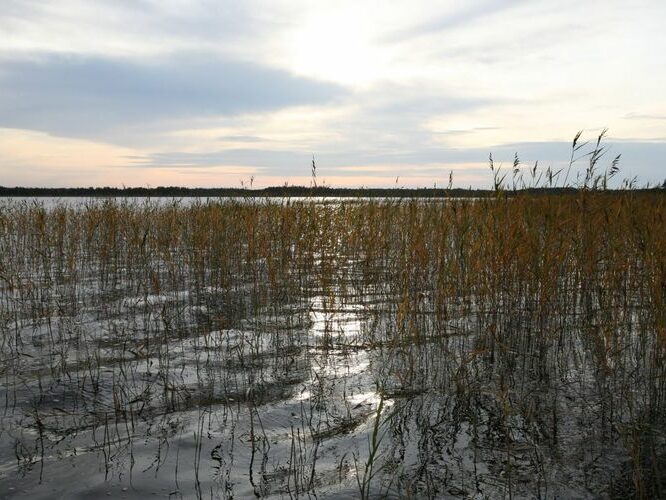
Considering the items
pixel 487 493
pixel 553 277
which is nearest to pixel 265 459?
pixel 487 493

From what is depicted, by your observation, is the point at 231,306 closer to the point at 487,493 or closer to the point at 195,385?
the point at 195,385

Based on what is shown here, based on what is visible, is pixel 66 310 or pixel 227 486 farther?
pixel 66 310

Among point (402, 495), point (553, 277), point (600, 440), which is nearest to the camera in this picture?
point (402, 495)

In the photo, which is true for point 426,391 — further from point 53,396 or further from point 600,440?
point 53,396

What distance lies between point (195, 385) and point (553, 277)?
3143mm

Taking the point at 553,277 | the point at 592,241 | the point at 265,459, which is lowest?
the point at 265,459

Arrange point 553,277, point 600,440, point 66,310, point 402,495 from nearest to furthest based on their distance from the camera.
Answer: point 402,495 < point 600,440 < point 553,277 < point 66,310

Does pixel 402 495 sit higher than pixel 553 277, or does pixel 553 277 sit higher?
pixel 553 277

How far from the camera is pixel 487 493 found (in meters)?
2.33

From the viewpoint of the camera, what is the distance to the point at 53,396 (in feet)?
11.4

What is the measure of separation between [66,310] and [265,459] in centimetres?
431

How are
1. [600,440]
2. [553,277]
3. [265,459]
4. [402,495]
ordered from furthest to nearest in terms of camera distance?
1. [553,277]
2. [600,440]
3. [265,459]
4. [402,495]

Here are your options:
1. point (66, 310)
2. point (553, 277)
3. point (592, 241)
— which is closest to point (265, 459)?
point (553, 277)

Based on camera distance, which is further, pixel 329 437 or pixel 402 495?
pixel 329 437
